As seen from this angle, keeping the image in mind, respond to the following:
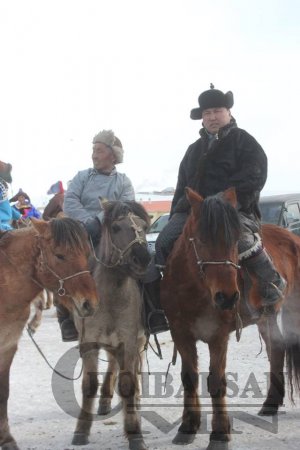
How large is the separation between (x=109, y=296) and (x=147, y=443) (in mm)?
1232

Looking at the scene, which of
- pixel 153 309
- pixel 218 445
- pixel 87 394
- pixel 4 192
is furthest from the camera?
pixel 4 192

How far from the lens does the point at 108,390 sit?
5.61m

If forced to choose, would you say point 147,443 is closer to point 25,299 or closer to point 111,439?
point 111,439

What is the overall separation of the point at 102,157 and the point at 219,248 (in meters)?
1.53

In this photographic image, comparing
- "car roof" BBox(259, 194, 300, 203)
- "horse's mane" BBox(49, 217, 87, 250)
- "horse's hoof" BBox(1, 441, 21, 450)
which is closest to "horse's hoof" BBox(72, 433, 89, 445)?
"horse's hoof" BBox(1, 441, 21, 450)

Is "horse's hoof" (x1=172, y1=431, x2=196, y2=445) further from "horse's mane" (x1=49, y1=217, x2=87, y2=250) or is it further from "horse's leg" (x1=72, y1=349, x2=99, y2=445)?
"horse's mane" (x1=49, y1=217, x2=87, y2=250)

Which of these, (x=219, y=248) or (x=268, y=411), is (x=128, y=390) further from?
(x=268, y=411)

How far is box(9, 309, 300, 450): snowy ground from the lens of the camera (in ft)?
15.5

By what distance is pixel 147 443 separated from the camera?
4.72m

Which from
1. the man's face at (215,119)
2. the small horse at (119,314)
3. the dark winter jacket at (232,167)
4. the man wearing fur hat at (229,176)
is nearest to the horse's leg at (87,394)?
the small horse at (119,314)

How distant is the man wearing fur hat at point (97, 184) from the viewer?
512 cm

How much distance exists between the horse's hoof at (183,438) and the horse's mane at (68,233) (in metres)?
1.78

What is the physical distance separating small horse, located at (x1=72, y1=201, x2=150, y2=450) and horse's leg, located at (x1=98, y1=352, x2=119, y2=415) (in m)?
0.72

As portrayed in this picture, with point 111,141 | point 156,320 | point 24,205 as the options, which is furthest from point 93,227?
point 24,205
